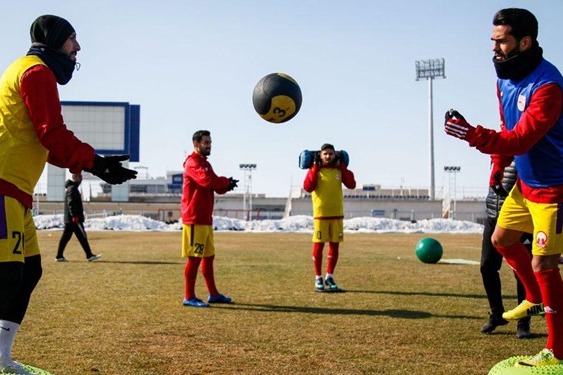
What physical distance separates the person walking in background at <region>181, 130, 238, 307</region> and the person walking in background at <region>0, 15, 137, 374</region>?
4.15 m

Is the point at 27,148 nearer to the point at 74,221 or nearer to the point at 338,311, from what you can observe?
the point at 338,311

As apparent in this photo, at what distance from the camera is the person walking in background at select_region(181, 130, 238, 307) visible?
8898 mm

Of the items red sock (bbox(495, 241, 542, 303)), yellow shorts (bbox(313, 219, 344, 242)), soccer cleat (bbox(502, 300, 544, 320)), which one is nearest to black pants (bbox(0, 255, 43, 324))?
red sock (bbox(495, 241, 542, 303))

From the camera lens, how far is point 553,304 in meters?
5.07

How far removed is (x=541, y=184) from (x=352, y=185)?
6.21 meters

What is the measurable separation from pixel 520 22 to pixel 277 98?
3979 mm

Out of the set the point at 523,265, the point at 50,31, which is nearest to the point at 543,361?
the point at 523,265

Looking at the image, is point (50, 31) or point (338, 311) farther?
point (338, 311)

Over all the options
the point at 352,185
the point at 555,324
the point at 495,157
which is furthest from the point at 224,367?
the point at 352,185

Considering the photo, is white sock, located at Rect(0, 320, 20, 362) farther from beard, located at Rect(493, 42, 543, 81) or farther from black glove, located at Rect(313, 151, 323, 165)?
black glove, located at Rect(313, 151, 323, 165)

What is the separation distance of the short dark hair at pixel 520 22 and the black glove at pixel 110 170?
3.03 m

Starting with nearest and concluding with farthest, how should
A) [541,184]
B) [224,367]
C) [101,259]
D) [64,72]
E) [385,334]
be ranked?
[64,72] < [541,184] < [224,367] < [385,334] < [101,259]

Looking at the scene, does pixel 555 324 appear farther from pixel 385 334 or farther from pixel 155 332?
pixel 155 332

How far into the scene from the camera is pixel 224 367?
18.0 feet
